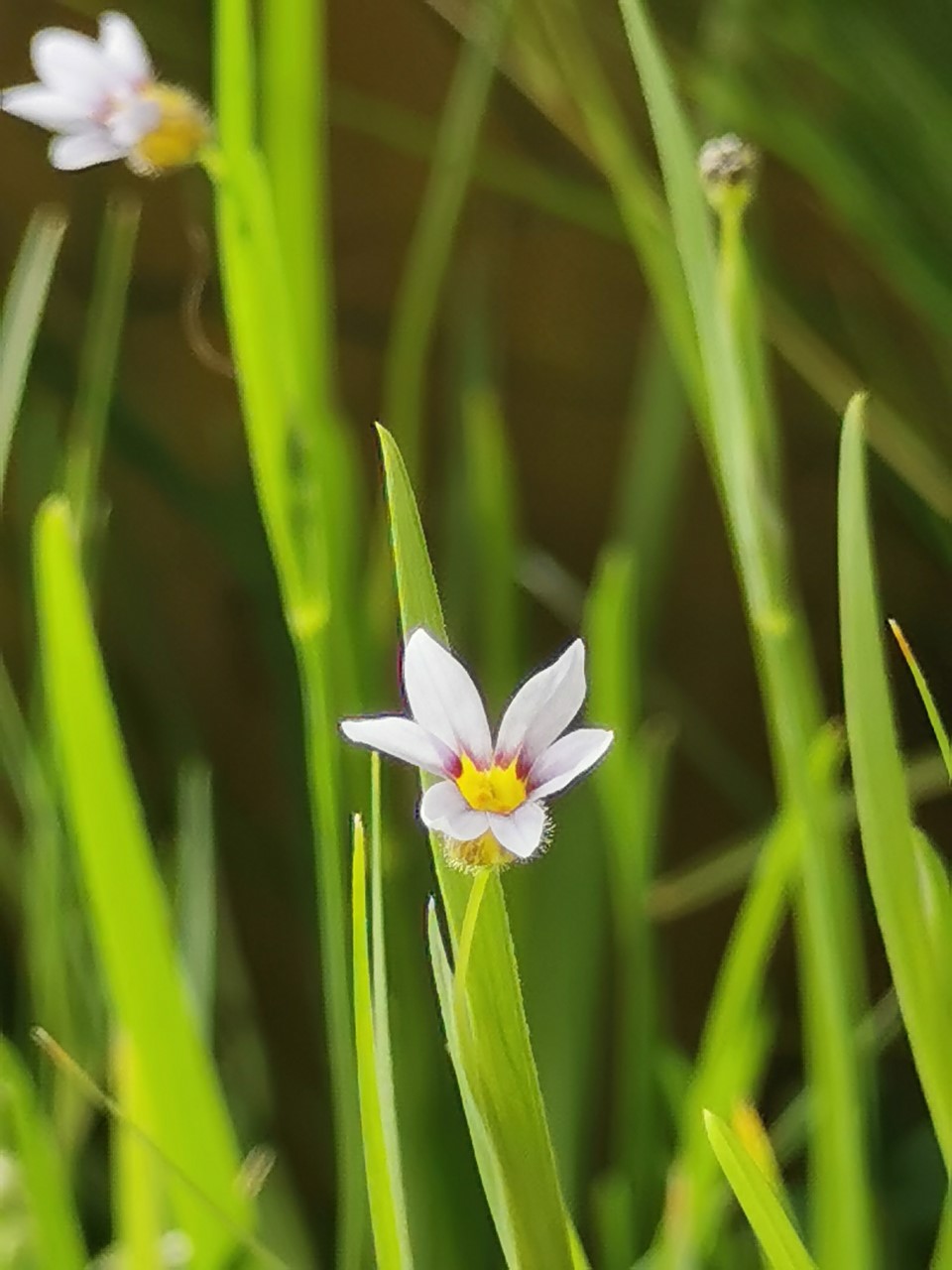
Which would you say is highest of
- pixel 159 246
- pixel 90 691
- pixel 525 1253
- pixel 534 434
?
pixel 159 246

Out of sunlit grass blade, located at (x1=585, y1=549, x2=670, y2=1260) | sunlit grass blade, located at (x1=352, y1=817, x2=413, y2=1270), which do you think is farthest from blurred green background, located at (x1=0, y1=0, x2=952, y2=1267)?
sunlit grass blade, located at (x1=352, y1=817, x2=413, y2=1270)

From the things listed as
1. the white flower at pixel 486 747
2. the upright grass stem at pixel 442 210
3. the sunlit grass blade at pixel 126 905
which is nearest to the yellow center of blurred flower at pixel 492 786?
the white flower at pixel 486 747

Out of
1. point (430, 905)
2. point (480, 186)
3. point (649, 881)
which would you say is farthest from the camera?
point (480, 186)

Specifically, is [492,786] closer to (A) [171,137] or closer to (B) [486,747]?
(B) [486,747]

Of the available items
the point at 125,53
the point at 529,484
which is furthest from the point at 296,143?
the point at 529,484

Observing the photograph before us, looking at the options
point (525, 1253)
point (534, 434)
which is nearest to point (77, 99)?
point (525, 1253)

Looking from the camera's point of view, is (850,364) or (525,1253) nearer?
(525,1253)

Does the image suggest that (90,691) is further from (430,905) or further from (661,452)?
(661,452)

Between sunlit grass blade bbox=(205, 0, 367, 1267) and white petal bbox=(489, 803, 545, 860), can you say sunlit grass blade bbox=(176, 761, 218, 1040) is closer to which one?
sunlit grass blade bbox=(205, 0, 367, 1267)
